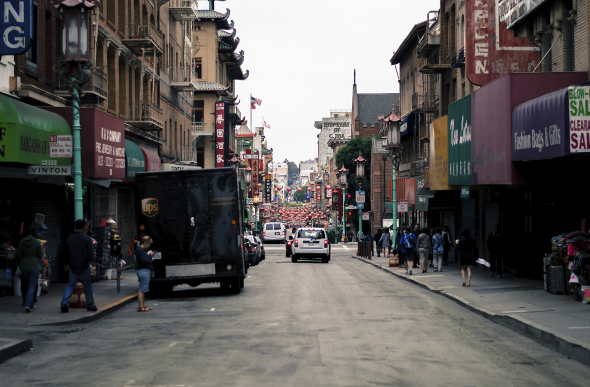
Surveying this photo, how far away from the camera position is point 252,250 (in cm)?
3744

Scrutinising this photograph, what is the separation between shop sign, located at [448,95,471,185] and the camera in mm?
25484

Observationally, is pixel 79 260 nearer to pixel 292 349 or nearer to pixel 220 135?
pixel 292 349

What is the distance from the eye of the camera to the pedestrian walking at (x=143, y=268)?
16719 mm

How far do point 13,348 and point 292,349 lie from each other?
12.9ft

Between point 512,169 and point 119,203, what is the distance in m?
18.7

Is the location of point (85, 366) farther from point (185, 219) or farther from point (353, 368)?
point (185, 219)

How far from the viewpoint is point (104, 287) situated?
22547 millimetres

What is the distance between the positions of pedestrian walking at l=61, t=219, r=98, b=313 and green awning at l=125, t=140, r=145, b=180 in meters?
12.5

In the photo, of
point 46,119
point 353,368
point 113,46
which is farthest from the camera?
point 113,46

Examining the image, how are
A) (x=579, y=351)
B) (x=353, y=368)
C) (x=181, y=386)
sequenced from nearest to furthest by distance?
(x=181, y=386) < (x=353, y=368) < (x=579, y=351)

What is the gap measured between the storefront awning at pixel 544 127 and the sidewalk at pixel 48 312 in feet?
33.3

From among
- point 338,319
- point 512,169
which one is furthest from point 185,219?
point 512,169

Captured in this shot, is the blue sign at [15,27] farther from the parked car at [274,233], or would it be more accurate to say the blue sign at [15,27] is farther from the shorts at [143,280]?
the parked car at [274,233]

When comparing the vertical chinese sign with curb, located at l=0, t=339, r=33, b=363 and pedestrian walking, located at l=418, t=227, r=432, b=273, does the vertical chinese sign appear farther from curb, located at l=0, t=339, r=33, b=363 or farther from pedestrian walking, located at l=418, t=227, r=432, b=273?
curb, located at l=0, t=339, r=33, b=363
